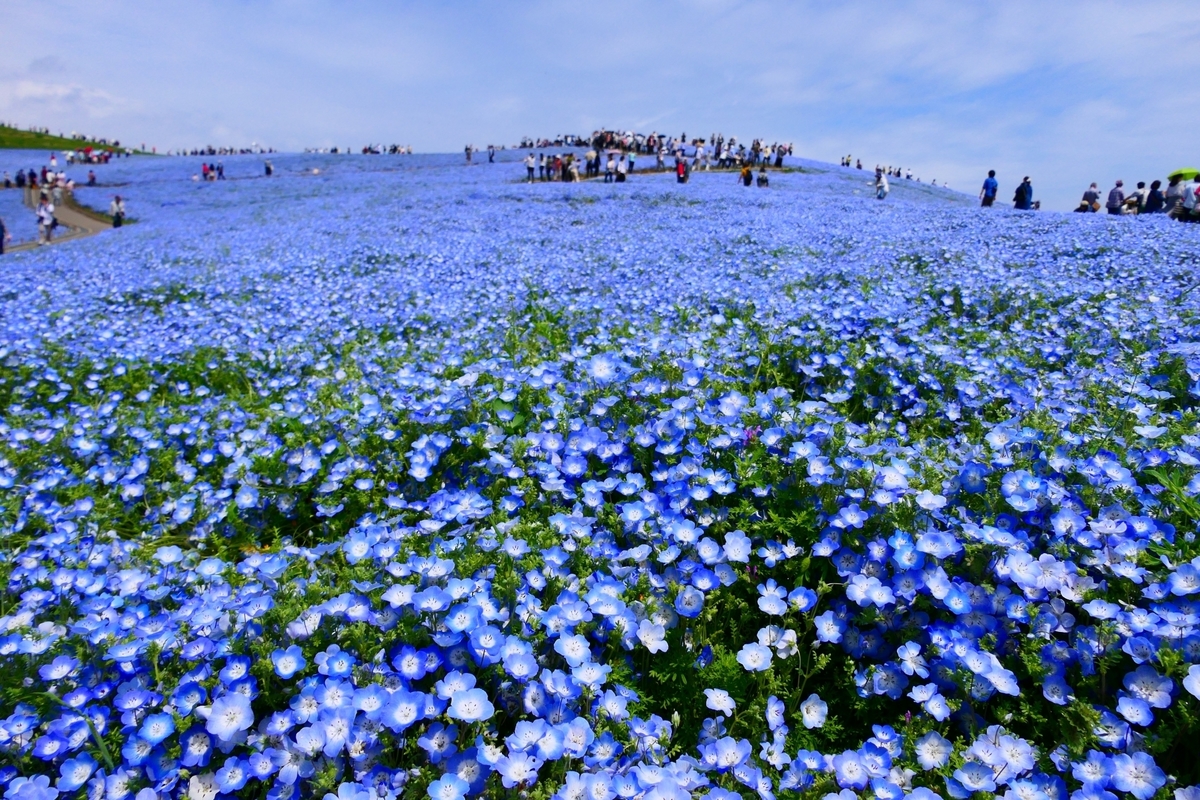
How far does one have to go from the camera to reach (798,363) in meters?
4.54

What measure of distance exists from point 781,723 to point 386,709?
1.24 meters

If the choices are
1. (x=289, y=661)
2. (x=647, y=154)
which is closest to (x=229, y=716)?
(x=289, y=661)

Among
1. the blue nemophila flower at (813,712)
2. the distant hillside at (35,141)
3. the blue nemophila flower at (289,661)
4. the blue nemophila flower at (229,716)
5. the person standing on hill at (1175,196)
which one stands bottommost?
the blue nemophila flower at (813,712)

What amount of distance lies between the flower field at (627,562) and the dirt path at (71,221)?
1820 centimetres

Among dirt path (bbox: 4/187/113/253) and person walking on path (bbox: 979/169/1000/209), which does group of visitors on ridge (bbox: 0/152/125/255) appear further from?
person walking on path (bbox: 979/169/1000/209)

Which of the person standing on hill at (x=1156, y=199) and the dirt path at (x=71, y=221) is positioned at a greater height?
the person standing on hill at (x=1156, y=199)

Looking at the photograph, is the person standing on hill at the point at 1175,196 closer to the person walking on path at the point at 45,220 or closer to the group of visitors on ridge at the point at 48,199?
the group of visitors on ridge at the point at 48,199

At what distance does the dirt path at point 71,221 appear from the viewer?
19.1 metres

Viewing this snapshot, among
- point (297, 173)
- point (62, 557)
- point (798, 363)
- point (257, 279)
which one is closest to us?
point (62, 557)

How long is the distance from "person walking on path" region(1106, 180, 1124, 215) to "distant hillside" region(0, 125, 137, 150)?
77.8 m

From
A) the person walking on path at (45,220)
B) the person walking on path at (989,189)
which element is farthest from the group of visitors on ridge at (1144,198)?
the person walking on path at (45,220)

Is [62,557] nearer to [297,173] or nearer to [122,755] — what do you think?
[122,755]

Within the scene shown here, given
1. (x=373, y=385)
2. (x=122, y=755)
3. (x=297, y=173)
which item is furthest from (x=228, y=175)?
(x=122, y=755)

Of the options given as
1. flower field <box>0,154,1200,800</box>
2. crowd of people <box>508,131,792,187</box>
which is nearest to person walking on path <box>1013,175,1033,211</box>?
crowd of people <box>508,131,792,187</box>
